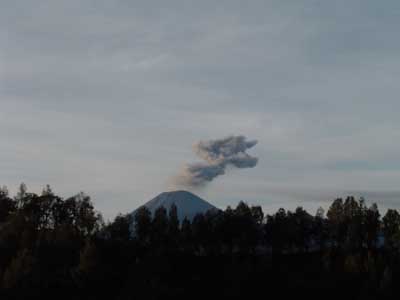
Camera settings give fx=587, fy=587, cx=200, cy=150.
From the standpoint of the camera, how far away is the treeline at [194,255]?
341 feet

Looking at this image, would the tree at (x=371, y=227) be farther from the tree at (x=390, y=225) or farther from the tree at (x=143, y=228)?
the tree at (x=143, y=228)

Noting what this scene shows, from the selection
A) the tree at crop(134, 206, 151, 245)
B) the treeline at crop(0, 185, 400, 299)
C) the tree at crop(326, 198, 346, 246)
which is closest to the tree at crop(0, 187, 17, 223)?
the treeline at crop(0, 185, 400, 299)

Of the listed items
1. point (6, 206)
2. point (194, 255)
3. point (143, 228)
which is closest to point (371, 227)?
point (194, 255)

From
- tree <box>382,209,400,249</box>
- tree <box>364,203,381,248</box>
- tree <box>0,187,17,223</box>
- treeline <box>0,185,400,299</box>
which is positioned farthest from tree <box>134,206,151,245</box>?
tree <box>382,209,400,249</box>

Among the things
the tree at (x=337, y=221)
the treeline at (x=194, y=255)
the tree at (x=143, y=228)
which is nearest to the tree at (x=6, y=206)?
the treeline at (x=194, y=255)

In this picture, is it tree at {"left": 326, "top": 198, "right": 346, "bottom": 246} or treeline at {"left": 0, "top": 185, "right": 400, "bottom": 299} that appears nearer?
treeline at {"left": 0, "top": 185, "right": 400, "bottom": 299}

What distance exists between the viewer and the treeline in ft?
341

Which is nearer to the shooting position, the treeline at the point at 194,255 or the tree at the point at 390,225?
the treeline at the point at 194,255

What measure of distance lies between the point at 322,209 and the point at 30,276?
11506cm

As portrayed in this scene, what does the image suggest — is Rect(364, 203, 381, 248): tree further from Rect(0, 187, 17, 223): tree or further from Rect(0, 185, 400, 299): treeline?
Rect(0, 187, 17, 223): tree

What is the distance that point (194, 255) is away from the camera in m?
143

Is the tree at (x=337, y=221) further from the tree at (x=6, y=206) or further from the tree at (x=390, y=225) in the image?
the tree at (x=6, y=206)

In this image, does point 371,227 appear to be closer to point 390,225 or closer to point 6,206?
point 390,225

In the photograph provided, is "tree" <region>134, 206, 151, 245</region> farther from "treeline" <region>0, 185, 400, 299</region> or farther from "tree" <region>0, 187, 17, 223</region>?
"tree" <region>0, 187, 17, 223</region>
